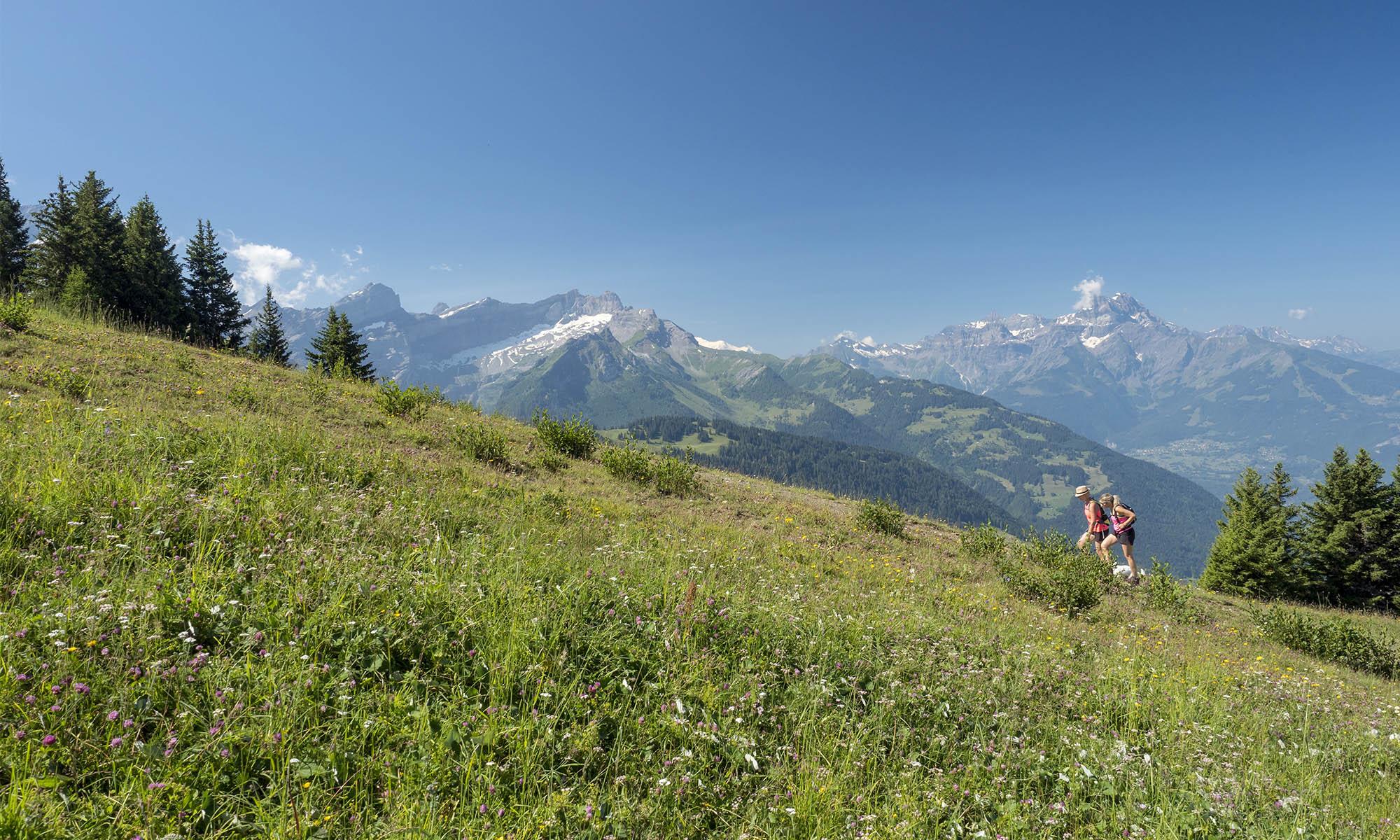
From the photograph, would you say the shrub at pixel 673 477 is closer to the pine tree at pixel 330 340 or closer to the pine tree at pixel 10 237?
the pine tree at pixel 330 340

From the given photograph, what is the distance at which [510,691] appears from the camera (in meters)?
3.58

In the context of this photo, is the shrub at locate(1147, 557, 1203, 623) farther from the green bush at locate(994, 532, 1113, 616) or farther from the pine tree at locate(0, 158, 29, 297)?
the pine tree at locate(0, 158, 29, 297)

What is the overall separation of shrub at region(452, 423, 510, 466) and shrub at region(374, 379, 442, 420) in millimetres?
2325

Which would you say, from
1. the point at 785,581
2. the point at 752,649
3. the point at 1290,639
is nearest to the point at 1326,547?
the point at 1290,639

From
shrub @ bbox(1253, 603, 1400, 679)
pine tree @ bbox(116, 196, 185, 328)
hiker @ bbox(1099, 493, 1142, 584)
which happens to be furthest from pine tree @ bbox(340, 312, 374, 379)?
shrub @ bbox(1253, 603, 1400, 679)

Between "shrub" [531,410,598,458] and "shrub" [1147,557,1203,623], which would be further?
"shrub" [531,410,598,458]

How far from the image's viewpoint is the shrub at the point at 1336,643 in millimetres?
10531

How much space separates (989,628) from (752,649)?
4.50 metres

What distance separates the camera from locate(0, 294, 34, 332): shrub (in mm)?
11875

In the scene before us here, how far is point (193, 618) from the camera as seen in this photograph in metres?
3.47

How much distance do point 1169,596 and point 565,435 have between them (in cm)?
1556

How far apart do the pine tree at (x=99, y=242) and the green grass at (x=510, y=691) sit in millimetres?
45645

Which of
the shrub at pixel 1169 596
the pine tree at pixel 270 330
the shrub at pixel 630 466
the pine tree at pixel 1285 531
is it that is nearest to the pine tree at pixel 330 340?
the pine tree at pixel 270 330

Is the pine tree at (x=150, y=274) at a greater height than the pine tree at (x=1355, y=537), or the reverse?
the pine tree at (x=150, y=274)
